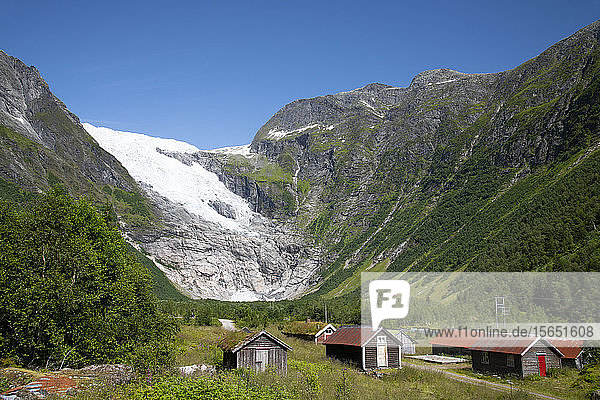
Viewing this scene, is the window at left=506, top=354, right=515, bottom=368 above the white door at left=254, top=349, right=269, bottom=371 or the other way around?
the other way around

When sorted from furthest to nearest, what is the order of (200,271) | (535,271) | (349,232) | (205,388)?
1. (349,232)
2. (200,271)
3. (535,271)
4. (205,388)

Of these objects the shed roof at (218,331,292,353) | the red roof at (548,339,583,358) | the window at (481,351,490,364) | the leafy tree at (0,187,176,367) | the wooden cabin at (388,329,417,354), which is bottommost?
the wooden cabin at (388,329,417,354)

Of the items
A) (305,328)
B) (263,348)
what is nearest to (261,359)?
(263,348)

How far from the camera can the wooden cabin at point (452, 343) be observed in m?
55.5

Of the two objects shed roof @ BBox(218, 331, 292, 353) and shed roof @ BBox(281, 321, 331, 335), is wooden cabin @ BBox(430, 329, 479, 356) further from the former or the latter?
shed roof @ BBox(218, 331, 292, 353)

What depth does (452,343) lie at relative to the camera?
57594 millimetres

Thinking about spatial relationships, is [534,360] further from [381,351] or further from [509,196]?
[509,196]

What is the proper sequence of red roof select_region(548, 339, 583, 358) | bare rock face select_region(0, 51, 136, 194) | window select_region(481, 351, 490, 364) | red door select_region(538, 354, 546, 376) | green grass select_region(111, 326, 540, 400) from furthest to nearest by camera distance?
1. bare rock face select_region(0, 51, 136, 194)
2. window select_region(481, 351, 490, 364)
3. red roof select_region(548, 339, 583, 358)
4. red door select_region(538, 354, 546, 376)
5. green grass select_region(111, 326, 540, 400)

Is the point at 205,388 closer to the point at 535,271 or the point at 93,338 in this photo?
the point at 93,338

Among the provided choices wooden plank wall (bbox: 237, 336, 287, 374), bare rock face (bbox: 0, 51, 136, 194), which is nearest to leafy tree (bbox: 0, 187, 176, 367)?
wooden plank wall (bbox: 237, 336, 287, 374)

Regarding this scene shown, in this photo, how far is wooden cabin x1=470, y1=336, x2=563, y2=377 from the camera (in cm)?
3384

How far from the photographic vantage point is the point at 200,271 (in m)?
167

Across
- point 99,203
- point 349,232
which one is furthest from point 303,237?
point 99,203

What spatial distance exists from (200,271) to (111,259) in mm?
145323
